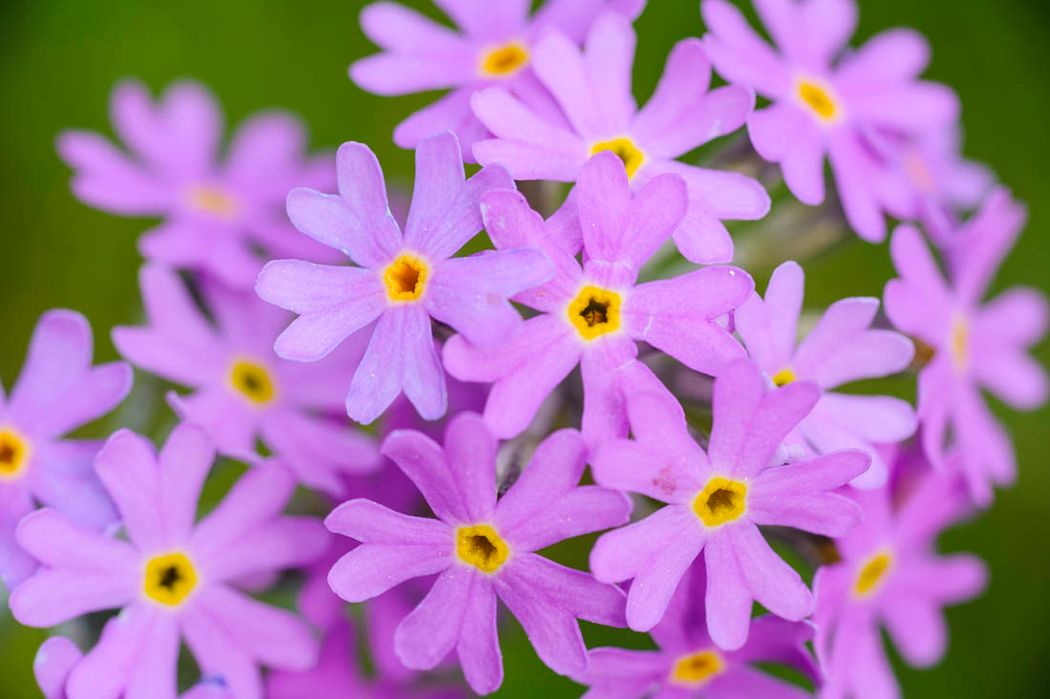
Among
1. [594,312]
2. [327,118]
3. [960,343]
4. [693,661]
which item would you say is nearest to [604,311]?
[594,312]

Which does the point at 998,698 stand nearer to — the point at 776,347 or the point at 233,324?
the point at 776,347

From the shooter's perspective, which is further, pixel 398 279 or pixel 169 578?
pixel 169 578

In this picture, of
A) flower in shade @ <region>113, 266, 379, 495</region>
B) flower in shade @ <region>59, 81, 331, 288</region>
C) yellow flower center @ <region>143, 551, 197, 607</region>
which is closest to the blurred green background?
flower in shade @ <region>59, 81, 331, 288</region>

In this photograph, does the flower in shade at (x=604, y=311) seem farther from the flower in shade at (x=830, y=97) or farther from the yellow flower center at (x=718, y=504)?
the flower in shade at (x=830, y=97)

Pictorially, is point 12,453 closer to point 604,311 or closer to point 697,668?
point 604,311

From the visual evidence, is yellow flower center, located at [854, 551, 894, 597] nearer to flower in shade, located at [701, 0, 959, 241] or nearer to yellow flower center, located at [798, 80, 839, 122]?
flower in shade, located at [701, 0, 959, 241]

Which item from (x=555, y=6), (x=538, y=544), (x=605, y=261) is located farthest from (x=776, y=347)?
(x=555, y=6)
